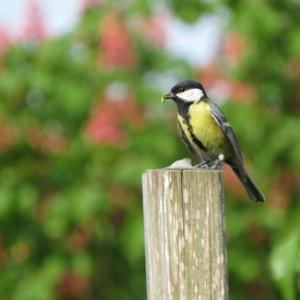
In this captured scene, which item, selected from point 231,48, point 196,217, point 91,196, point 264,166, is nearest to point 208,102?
point 196,217

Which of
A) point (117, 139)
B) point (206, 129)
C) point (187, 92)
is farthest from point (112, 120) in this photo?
point (187, 92)

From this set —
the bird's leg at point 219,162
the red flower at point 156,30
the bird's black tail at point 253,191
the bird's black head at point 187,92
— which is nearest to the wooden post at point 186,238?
the bird's black tail at point 253,191

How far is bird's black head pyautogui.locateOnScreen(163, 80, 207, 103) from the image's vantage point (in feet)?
16.8

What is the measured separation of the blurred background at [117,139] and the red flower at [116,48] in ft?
0.04

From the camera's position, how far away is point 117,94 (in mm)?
9406

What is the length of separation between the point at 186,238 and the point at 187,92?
181 centimetres

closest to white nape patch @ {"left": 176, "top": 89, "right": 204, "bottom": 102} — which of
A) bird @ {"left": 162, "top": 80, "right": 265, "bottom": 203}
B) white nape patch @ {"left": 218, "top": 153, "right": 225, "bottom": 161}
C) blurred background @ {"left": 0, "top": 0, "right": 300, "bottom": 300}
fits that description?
bird @ {"left": 162, "top": 80, "right": 265, "bottom": 203}

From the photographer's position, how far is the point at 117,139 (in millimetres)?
9016

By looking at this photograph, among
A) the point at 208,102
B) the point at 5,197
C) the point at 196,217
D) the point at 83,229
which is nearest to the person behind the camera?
the point at 196,217

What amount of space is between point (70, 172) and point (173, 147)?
0.83 m

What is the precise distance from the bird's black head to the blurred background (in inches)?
129

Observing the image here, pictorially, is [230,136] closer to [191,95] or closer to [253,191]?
[191,95]

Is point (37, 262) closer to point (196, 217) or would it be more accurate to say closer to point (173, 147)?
point (173, 147)

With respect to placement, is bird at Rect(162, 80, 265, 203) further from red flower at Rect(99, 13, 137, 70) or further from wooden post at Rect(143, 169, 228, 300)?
red flower at Rect(99, 13, 137, 70)
